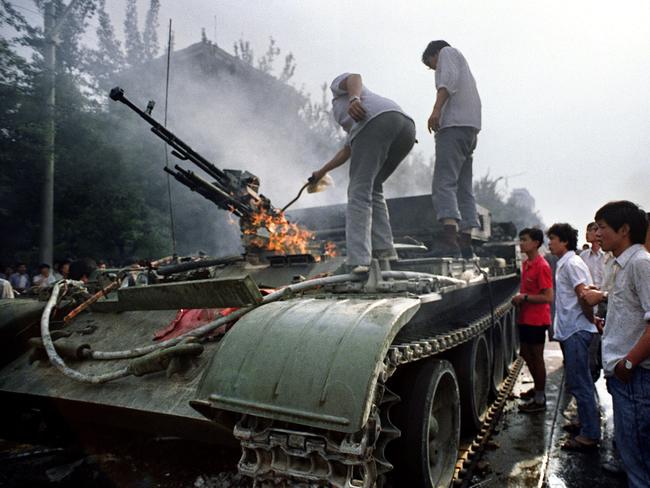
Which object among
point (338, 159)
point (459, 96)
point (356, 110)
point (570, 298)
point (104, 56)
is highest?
point (104, 56)

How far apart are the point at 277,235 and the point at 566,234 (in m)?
3.04

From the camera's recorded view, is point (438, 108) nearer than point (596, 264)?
Yes

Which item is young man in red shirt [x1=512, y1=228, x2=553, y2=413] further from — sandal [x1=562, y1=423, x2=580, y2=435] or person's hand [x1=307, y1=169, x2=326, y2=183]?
person's hand [x1=307, y1=169, x2=326, y2=183]

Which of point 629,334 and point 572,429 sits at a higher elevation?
point 629,334

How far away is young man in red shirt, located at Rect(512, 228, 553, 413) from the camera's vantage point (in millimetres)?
4914

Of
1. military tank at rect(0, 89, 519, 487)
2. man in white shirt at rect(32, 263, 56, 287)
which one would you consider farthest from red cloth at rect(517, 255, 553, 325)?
man in white shirt at rect(32, 263, 56, 287)

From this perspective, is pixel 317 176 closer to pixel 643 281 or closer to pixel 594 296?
pixel 594 296

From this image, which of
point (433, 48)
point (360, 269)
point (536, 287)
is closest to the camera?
point (360, 269)

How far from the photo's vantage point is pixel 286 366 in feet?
6.17

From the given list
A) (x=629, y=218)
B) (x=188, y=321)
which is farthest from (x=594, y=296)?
(x=188, y=321)

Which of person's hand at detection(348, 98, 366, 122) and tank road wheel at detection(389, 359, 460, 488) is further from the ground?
person's hand at detection(348, 98, 366, 122)

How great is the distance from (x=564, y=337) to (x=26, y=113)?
38.8 feet

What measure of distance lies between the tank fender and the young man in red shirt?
3331 mm

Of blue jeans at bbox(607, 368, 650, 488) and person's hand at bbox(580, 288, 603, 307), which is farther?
person's hand at bbox(580, 288, 603, 307)
